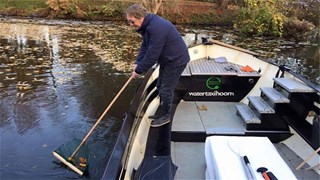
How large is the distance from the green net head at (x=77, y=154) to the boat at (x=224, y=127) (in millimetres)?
A: 1211

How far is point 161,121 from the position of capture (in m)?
3.59

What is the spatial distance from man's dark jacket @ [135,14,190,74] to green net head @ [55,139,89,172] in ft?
5.56

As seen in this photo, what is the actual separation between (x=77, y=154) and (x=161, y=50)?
2.10 meters

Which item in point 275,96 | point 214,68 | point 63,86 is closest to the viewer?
point 275,96

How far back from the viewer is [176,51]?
11.1 ft

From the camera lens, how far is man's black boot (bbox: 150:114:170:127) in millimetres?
3561

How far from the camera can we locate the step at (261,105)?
3801 mm

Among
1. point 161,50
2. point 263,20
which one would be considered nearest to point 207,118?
point 161,50

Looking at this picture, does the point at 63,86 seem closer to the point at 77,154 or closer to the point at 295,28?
the point at 77,154

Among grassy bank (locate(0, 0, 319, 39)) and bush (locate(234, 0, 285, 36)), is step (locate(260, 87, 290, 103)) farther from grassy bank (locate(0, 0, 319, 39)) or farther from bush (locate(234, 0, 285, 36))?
grassy bank (locate(0, 0, 319, 39))

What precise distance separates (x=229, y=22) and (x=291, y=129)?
16.2m

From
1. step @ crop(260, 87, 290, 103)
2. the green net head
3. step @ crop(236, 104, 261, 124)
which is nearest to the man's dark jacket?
step @ crop(236, 104, 261, 124)

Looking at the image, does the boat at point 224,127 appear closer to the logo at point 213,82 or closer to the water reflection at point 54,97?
the logo at point 213,82

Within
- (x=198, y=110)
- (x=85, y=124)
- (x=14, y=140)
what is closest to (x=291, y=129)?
(x=198, y=110)
